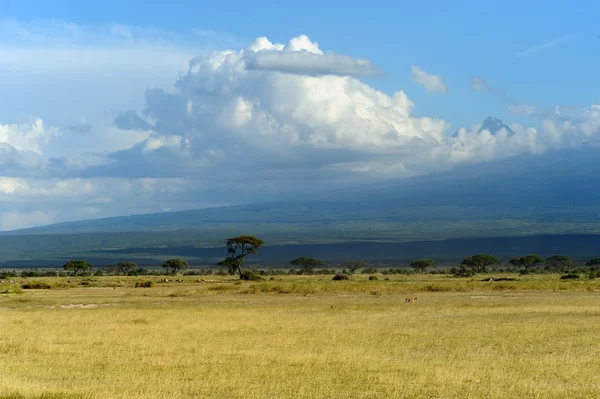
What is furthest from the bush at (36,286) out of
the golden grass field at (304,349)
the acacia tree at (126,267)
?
the acacia tree at (126,267)

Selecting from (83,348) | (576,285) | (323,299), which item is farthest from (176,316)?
(576,285)

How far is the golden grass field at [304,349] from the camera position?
19.6 meters

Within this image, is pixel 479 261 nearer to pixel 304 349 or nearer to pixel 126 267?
pixel 126 267

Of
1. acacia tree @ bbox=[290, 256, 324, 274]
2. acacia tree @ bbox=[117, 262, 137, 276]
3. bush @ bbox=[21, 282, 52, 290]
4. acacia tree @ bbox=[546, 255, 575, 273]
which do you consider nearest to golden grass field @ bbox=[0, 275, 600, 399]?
bush @ bbox=[21, 282, 52, 290]

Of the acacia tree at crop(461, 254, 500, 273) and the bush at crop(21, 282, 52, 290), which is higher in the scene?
the bush at crop(21, 282, 52, 290)

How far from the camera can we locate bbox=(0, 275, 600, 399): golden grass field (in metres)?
19.6

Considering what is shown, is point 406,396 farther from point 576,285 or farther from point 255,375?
point 576,285

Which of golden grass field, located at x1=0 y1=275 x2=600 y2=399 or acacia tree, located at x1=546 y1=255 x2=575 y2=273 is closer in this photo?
golden grass field, located at x1=0 y1=275 x2=600 y2=399

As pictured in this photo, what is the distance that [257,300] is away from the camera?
51812 mm

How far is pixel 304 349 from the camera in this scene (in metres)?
26.4

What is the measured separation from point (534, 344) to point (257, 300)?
26.7m

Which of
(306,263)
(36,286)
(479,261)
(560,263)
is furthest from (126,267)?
(560,263)

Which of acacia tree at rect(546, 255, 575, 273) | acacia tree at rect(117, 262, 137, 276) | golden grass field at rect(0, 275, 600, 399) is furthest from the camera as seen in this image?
acacia tree at rect(117, 262, 137, 276)

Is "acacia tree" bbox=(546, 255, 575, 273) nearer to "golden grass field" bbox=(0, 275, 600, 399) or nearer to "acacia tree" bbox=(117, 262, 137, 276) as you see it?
"acacia tree" bbox=(117, 262, 137, 276)
